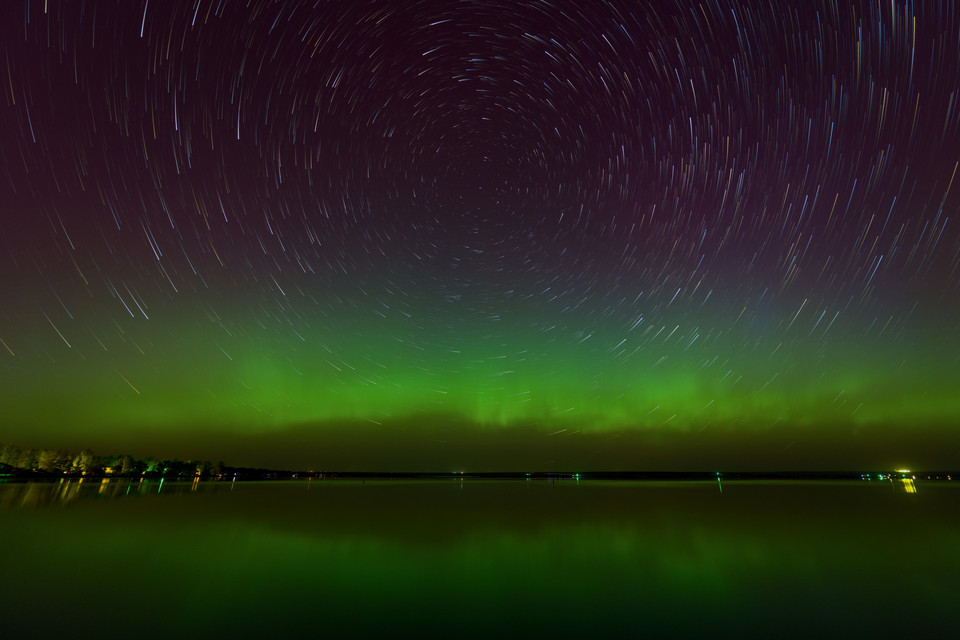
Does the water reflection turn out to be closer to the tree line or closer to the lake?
the lake

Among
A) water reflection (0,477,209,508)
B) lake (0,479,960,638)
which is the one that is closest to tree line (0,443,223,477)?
water reflection (0,477,209,508)

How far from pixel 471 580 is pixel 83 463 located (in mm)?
176779

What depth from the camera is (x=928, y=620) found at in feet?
36.0

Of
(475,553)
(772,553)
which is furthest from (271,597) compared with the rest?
(772,553)

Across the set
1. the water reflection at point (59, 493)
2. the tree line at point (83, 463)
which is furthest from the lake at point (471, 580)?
the tree line at point (83, 463)

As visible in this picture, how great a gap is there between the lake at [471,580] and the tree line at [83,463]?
140865 millimetres

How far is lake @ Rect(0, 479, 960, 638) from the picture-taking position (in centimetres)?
1028

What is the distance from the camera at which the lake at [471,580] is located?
10.3 metres

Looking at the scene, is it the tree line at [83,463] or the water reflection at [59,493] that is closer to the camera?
the water reflection at [59,493]

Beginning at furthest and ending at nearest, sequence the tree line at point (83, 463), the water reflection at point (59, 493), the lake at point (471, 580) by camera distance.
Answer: the tree line at point (83, 463)
the water reflection at point (59, 493)
the lake at point (471, 580)

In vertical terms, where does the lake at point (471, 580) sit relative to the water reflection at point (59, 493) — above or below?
below

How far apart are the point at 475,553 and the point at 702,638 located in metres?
10.4

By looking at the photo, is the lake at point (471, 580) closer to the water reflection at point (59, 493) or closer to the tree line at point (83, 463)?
the water reflection at point (59, 493)

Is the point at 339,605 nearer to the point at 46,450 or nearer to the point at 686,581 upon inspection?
the point at 686,581
